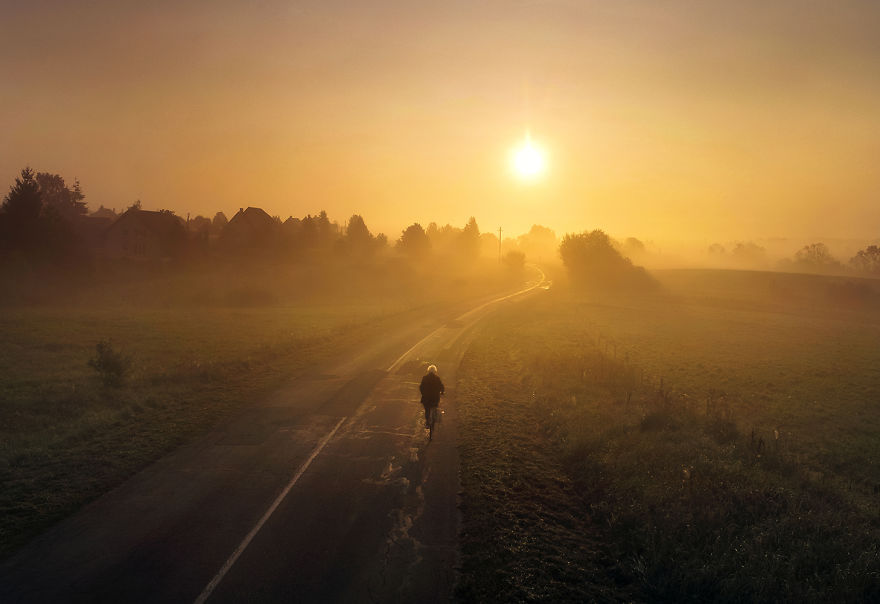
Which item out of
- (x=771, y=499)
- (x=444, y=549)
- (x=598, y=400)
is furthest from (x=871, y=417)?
(x=444, y=549)

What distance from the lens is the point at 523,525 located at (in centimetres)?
922

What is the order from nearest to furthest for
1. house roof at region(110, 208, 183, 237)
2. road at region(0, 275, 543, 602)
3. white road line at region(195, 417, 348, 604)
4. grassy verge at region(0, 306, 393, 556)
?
white road line at region(195, 417, 348, 604) → road at region(0, 275, 543, 602) → grassy verge at region(0, 306, 393, 556) → house roof at region(110, 208, 183, 237)

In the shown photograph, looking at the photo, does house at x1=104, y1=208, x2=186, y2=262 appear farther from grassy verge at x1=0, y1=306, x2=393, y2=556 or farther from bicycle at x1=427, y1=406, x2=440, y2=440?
bicycle at x1=427, y1=406, x2=440, y2=440

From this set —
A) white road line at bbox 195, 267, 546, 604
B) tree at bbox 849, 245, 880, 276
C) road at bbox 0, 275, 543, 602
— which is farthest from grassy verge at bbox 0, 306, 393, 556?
tree at bbox 849, 245, 880, 276

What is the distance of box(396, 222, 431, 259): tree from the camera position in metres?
105

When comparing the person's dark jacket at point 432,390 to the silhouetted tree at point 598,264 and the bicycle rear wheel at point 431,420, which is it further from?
the silhouetted tree at point 598,264

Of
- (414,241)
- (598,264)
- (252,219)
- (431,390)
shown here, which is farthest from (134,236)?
(598,264)

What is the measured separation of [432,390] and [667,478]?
6705 millimetres

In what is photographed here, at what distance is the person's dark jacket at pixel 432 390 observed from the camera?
45.3ft

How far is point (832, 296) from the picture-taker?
8025 cm

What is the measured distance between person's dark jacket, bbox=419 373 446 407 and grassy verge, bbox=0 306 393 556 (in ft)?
23.3

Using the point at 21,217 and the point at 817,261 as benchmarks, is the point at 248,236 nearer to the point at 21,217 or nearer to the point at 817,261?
the point at 21,217

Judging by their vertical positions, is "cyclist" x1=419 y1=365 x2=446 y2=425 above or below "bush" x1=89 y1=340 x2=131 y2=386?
below

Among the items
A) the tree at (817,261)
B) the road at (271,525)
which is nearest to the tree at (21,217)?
the road at (271,525)
